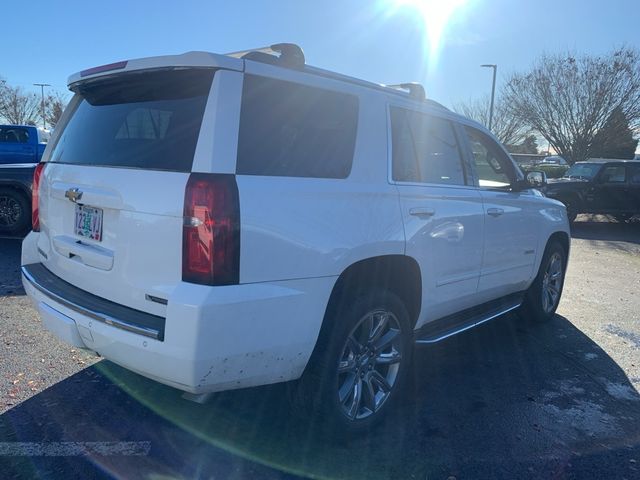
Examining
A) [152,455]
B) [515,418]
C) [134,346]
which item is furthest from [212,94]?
[515,418]

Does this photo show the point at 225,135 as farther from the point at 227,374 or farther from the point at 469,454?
the point at 469,454

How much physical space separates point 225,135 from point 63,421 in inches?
81.5

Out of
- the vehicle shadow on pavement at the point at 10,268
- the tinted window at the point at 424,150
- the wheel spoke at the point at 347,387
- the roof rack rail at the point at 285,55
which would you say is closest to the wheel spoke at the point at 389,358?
the wheel spoke at the point at 347,387

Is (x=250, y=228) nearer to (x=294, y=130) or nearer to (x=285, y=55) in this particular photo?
(x=294, y=130)

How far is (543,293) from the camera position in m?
5.51

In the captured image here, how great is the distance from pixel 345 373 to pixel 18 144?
14012 millimetres

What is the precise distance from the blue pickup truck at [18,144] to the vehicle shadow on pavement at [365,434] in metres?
12.4

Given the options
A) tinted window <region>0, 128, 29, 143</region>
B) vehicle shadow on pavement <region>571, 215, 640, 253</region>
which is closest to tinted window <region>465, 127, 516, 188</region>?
vehicle shadow on pavement <region>571, 215, 640, 253</region>

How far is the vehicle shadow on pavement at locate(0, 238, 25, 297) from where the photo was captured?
5.94 m

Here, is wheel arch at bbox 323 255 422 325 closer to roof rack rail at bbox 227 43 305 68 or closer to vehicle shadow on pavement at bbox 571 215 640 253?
roof rack rail at bbox 227 43 305 68

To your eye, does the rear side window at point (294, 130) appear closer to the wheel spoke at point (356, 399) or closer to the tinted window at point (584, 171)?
the wheel spoke at point (356, 399)

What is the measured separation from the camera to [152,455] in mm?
2934

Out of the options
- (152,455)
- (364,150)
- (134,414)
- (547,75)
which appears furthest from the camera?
(547,75)

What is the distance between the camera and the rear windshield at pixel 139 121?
2.55m
